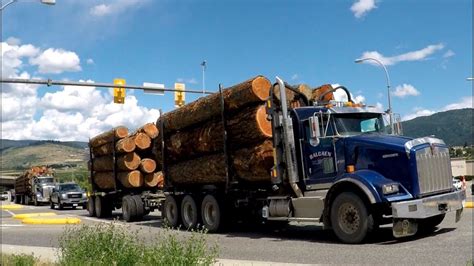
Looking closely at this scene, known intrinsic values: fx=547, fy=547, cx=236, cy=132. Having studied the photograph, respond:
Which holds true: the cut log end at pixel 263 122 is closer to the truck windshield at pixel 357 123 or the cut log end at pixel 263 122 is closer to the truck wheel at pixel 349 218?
the truck windshield at pixel 357 123

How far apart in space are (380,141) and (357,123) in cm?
103

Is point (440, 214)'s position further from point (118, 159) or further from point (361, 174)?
point (118, 159)

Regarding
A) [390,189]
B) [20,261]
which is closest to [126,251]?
[20,261]

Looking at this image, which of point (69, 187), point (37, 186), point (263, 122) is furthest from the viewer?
point (37, 186)

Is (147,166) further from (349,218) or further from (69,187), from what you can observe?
(69,187)

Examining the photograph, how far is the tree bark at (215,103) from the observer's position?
1277cm

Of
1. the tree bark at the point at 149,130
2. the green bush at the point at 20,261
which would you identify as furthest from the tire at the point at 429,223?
the tree bark at the point at 149,130

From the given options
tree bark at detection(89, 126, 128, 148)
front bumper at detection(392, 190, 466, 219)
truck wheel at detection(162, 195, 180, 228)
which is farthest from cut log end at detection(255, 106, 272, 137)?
tree bark at detection(89, 126, 128, 148)

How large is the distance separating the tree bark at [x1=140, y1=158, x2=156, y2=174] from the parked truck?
961 inches

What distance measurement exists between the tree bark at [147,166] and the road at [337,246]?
18.7 feet

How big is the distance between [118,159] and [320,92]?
987 centimetres

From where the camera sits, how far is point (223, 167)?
553 inches

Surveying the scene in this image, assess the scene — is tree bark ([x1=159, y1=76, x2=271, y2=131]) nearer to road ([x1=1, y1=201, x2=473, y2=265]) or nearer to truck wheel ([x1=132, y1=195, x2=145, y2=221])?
road ([x1=1, y1=201, x2=473, y2=265])

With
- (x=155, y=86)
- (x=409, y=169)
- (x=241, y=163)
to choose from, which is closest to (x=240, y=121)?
(x=241, y=163)
